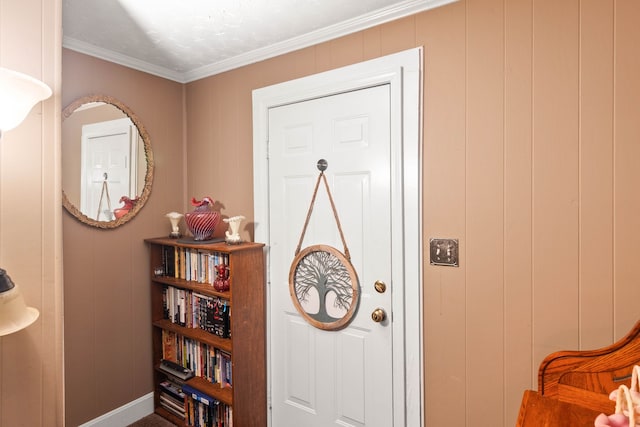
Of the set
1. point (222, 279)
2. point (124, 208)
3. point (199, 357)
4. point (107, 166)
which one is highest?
point (107, 166)

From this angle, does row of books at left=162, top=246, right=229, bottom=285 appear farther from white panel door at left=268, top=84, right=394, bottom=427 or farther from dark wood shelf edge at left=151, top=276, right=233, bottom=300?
white panel door at left=268, top=84, right=394, bottom=427

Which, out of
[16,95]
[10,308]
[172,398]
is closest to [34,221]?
[10,308]

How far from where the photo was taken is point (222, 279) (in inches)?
85.5

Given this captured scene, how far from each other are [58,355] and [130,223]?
134cm

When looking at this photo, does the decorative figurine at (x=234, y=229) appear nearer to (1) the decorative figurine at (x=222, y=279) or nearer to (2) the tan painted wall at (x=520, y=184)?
(1) the decorative figurine at (x=222, y=279)

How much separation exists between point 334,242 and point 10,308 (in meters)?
1.38

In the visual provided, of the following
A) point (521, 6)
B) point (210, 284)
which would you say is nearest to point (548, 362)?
→ point (521, 6)

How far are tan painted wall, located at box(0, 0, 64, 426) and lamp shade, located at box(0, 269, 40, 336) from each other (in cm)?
14

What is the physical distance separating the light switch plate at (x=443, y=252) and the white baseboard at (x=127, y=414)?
220 cm

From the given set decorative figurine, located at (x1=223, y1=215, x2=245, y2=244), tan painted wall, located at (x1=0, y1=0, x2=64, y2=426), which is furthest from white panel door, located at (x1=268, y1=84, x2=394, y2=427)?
tan painted wall, located at (x1=0, y1=0, x2=64, y2=426)

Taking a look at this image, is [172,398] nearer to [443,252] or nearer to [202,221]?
[202,221]

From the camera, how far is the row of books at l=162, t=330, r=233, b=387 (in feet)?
7.41

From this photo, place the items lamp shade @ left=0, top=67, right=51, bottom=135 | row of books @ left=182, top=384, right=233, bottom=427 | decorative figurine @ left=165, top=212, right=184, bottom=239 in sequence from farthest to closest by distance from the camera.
Result: decorative figurine @ left=165, top=212, right=184, bottom=239 < row of books @ left=182, top=384, right=233, bottom=427 < lamp shade @ left=0, top=67, right=51, bottom=135

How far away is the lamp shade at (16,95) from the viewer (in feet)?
3.44
